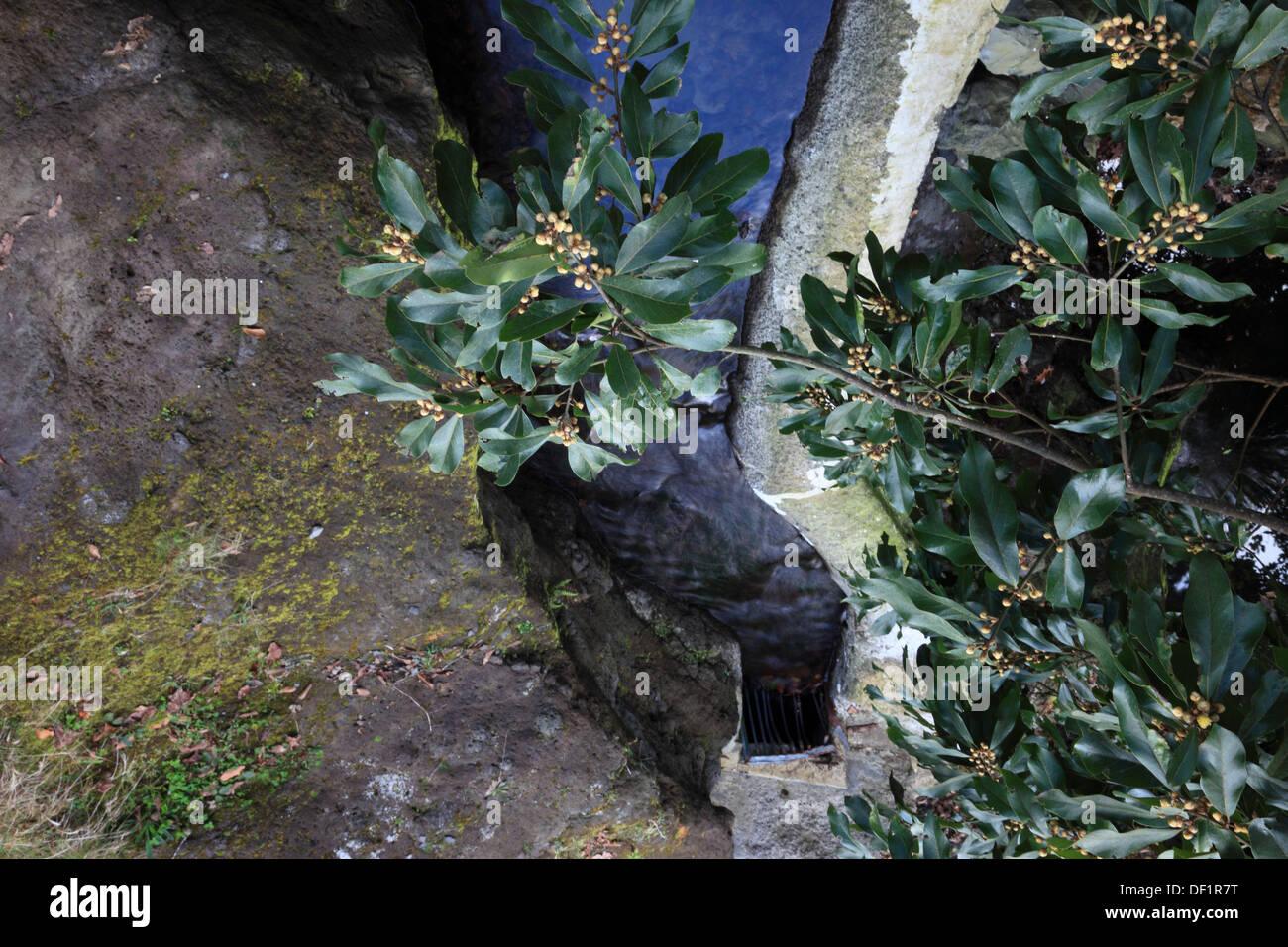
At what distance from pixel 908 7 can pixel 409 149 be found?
1958 millimetres

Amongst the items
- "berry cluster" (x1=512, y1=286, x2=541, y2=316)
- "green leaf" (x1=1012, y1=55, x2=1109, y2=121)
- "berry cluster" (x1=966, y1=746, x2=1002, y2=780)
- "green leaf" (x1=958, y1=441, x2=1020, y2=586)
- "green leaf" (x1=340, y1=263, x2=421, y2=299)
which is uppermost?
"green leaf" (x1=1012, y1=55, x2=1109, y2=121)

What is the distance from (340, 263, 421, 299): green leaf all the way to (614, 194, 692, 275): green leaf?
475 mm

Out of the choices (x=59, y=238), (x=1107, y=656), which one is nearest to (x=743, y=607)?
(x=1107, y=656)

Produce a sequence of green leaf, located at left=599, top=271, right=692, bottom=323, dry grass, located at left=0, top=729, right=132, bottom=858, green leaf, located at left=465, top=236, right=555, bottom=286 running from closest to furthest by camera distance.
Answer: green leaf, located at left=465, top=236, right=555, bottom=286 < green leaf, located at left=599, top=271, right=692, bottom=323 < dry grass, located at left=0, top=729, right=132, bottom=858

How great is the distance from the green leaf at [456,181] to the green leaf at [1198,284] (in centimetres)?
148

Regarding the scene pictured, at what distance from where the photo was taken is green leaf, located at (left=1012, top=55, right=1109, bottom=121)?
60.8 inches

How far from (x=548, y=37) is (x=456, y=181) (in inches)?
14.4

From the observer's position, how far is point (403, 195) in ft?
4.72

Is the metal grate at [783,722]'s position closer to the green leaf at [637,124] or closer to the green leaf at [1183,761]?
the green leaf at [1183,761]

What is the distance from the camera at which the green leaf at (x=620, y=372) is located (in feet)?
5.02

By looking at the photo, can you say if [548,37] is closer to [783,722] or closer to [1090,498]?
[1090,498]

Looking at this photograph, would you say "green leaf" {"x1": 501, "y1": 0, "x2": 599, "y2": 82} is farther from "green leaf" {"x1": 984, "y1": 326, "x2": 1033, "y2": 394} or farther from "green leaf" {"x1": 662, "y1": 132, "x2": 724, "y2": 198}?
"green leaf" {"x1": 984, "y1": 326, "x2": 1033, "y2": 394}

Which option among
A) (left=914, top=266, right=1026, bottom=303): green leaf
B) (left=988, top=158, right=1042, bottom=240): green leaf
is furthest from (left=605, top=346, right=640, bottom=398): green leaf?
(left=988, top=158, right=1042, bottom=240): green leaf

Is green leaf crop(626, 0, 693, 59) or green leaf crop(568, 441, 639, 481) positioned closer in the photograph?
green leaf crop(626, 0, 693, 59)
